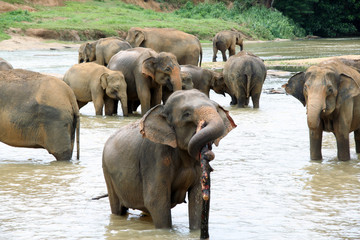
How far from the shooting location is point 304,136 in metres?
11.7

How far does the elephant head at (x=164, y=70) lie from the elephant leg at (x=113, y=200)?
701 cm

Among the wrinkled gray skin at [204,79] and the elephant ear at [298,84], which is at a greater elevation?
the elephant ear at [298,84]

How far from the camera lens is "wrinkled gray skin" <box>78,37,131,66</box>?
2072 centimetres

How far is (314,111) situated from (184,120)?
3.55 meters

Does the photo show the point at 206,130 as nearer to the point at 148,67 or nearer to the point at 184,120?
the point at 184,120

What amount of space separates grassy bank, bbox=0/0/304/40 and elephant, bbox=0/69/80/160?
32.5m

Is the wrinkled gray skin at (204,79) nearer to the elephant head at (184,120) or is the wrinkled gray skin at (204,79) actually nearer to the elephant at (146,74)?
the elephant at (146,74)

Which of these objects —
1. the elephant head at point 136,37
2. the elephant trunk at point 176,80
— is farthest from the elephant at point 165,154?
the elephant head at point 136,37

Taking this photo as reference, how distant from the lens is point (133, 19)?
5078 centimetres

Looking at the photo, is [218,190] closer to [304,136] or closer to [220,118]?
[220,118]

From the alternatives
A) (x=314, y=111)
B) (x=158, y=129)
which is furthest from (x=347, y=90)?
(x=158, y=129)

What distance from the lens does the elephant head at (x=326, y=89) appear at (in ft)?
27.7

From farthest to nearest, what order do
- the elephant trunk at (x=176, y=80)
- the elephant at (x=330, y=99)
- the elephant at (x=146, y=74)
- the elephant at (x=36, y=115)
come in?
the elephant at (x=146, y=74), the elephant trunk at (x=176, y=80), the elephant at (x=36, y=115), the elephant at (x=330, y=99)

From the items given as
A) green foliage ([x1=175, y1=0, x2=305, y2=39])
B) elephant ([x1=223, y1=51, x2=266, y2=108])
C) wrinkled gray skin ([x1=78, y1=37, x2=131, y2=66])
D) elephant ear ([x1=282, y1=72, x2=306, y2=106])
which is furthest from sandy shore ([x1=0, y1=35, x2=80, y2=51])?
elephant ear ([x1=282, y1=72, x2=306, y2=106])
